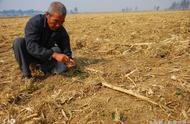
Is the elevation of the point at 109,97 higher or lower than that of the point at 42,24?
lower

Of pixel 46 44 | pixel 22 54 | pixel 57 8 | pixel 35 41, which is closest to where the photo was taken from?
pixel 57 8

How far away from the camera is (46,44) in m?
5.21

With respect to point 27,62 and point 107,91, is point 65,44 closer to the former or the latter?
point 27,62

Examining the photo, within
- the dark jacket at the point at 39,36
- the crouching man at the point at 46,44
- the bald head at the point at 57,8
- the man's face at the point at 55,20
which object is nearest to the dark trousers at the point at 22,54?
the crouching man at the point at 46,44

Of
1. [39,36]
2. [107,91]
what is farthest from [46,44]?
[107,91]

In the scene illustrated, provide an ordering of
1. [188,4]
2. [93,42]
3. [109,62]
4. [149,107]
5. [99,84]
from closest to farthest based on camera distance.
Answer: [149,107] → [99,84] → [109,62] → [93,42] → [188,4]

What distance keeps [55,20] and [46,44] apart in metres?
0.68

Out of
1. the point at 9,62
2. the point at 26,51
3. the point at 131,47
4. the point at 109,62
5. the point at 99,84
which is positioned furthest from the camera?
the point at 131,47

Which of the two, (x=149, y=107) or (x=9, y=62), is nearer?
(x=149, y=107)

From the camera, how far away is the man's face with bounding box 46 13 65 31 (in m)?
4.60

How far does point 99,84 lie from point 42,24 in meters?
1.38

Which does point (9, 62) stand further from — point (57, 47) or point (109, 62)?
point (109, 62)

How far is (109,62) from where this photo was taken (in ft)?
19.2

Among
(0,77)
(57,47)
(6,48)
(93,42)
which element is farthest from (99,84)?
(6,48)
